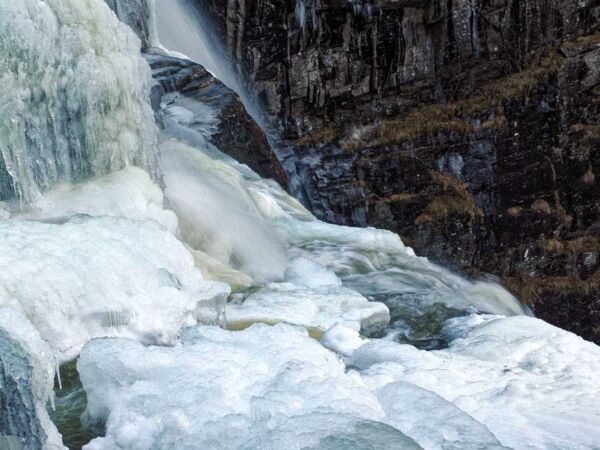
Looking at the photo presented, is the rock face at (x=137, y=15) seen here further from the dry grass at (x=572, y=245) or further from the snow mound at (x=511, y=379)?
the dry grass at (x=572, y=245)

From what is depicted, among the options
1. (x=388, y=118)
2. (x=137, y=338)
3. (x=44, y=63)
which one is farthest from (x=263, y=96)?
(x=137, y=338)

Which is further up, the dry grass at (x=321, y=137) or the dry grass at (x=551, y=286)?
the dry grass at (x=321, y=137)

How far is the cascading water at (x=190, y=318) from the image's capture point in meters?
3.33

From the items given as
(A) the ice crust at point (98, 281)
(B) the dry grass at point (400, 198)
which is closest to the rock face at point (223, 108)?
(A) the ice crust at point (98, 281)

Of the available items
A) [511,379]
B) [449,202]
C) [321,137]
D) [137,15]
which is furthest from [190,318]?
[321,137]

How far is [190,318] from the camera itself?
Result: 188 inches

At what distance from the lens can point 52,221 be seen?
571 centimetres

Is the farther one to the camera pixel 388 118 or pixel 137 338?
pixel 388 118

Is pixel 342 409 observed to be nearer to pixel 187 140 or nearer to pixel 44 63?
pixel 44 63

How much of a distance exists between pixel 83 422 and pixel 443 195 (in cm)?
1434

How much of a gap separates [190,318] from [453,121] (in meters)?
13.7

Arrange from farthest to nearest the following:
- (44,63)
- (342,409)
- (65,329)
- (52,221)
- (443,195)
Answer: (443,195) < (44,63) < (52,221) < (65,329) < (342,409)

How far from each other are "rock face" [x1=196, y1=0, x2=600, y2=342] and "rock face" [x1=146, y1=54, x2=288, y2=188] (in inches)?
235

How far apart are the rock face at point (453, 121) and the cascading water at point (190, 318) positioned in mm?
8512
